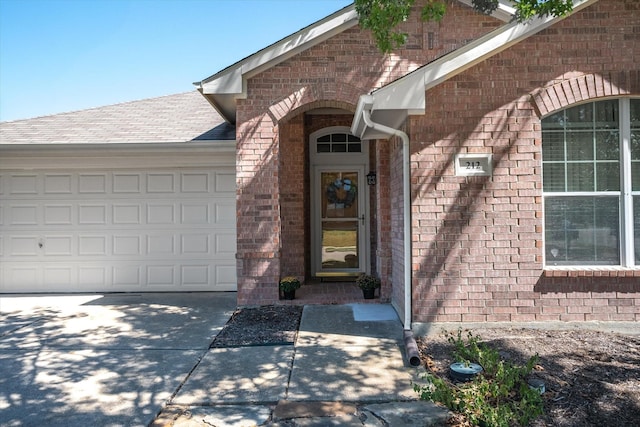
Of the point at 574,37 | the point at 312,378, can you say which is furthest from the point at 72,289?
the point at 574,37

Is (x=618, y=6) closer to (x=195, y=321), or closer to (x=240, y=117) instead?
(x=240, y=117)

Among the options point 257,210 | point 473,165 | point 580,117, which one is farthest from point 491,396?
point 257,210

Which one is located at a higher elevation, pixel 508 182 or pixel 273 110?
pixel 273 110

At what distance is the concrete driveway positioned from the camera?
3.81 metres

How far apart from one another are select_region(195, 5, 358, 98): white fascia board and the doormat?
3.95m

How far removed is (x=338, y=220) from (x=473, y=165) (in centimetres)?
429

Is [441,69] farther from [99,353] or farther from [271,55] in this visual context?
[99,353]

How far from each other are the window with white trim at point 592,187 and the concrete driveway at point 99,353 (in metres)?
4.83

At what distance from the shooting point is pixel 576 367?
14.5ft

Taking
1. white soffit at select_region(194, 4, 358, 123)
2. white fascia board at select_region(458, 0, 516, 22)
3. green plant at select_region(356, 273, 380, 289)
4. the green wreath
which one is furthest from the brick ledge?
white soffit at select_region(194, 4, 358, 123)

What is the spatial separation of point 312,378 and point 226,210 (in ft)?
16.9

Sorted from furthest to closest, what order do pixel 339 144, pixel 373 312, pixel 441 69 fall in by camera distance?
pixel 339 144 → pixel 373 312 → pixel 441 69

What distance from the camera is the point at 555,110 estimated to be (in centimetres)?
563

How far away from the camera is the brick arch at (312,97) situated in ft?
23.6
